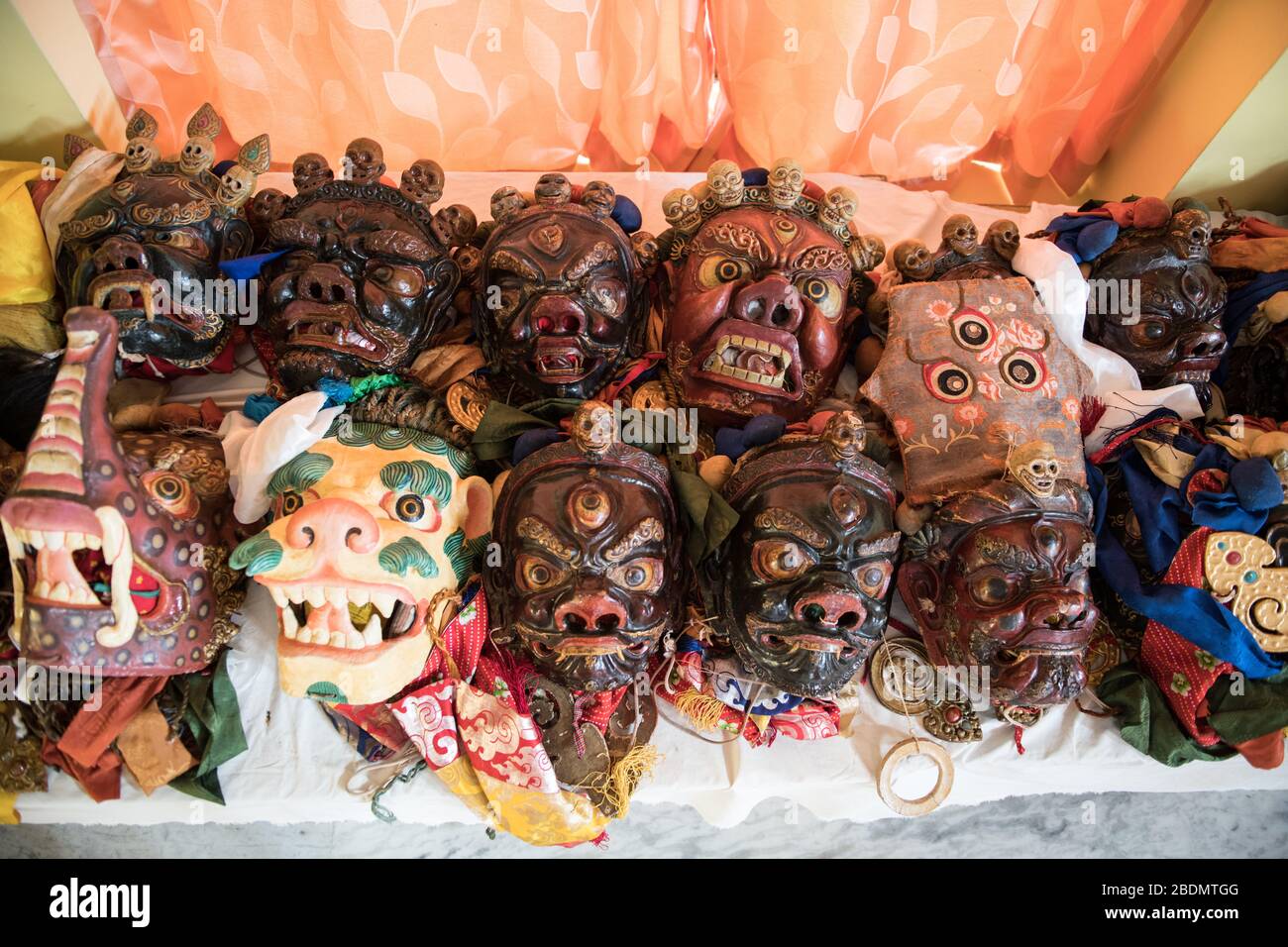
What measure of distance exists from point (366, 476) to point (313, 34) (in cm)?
153

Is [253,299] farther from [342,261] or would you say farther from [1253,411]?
[1253,411]

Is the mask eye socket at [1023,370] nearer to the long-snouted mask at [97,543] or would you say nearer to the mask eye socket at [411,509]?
the mask eye socket at [411,509]

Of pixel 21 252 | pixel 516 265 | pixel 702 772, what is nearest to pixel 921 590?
pixel 702 772

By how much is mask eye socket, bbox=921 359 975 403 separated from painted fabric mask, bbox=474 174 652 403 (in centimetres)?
68

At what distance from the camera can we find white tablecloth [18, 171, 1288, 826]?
1.91 meters

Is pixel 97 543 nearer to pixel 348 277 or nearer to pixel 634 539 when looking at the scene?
pixel 348 277

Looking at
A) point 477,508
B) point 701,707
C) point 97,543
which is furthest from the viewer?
point 701,707

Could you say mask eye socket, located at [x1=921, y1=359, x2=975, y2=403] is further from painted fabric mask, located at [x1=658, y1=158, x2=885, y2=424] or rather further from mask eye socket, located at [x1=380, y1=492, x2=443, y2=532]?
mask eye socket, located at [x1=380, y1=492, x2=443, y2=532]

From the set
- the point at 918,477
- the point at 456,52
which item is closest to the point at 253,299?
the point at 456,52

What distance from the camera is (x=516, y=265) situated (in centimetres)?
183

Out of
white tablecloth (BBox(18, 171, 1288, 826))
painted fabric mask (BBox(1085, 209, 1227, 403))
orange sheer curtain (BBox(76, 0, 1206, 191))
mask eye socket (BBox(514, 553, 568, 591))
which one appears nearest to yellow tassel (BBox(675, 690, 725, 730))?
white tablecloth (BBox(18, 171, 1288, 826))

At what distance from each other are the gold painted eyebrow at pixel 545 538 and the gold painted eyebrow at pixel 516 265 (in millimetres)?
537

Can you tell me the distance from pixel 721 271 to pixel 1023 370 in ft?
2.27

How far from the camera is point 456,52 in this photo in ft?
8.16
